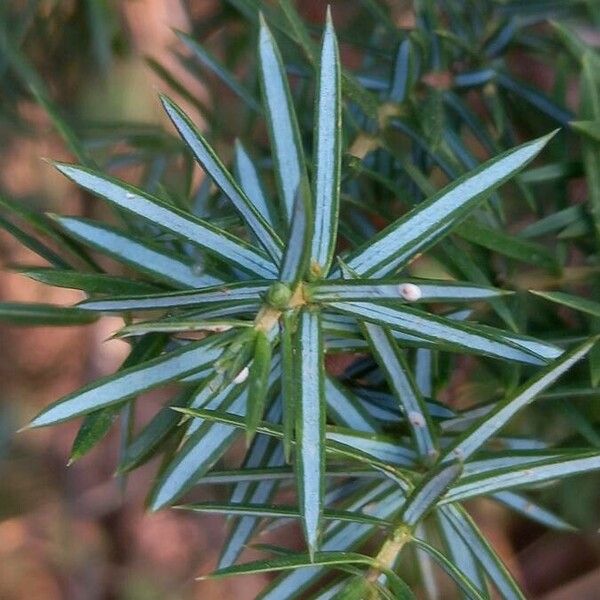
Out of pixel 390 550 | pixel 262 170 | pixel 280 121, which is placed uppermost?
pixel 262 170

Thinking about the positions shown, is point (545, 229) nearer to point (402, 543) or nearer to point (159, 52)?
point (402, 543)

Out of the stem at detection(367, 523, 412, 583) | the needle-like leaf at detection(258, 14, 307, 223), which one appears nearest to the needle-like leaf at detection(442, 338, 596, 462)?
the stem at detection(367, 523, 412, 583)

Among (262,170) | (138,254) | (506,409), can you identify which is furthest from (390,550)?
(262,170)

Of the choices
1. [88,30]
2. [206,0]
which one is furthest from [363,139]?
[206,0]

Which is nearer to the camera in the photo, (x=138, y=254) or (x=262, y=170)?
(x=138, y=254)

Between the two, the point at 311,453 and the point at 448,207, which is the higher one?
the point at 448,207

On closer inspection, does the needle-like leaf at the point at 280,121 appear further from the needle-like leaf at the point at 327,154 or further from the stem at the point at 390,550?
the stem at the point at 390,550

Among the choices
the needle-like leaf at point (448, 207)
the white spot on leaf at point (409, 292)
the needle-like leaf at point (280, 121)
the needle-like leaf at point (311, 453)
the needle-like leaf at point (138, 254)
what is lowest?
the needle-like leaf at point (311, 453)

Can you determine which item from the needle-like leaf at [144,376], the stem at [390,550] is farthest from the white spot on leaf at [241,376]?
the stem at [390,550]

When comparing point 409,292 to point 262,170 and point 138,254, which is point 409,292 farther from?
point 262,170
